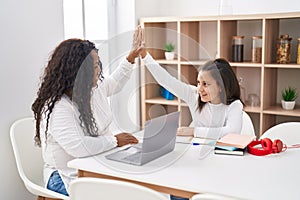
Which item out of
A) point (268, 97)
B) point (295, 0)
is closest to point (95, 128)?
point (268, 97)

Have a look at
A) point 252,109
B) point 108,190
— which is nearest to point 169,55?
point 252,109

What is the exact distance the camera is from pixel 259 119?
306 cm

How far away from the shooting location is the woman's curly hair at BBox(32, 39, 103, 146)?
183 cm

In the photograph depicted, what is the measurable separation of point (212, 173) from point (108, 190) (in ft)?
1.41

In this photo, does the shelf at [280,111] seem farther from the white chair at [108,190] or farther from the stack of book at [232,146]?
the white chair at [108,190]

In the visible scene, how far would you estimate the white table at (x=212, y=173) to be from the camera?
1.31m

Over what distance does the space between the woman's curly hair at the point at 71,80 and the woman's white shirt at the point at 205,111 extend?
447mm

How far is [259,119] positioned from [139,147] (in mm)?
1581

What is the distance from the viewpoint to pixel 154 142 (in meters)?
1.58

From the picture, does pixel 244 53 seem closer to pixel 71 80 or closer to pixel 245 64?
pixel 245 64

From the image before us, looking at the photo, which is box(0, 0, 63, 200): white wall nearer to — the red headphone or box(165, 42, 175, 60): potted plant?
box(165, 42, 175, 60): potted plant

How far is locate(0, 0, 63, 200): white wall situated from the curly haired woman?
286 millimetres

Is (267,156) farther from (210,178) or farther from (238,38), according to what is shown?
(238,38)

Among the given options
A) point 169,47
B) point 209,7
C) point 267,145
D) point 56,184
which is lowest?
point 56,184
